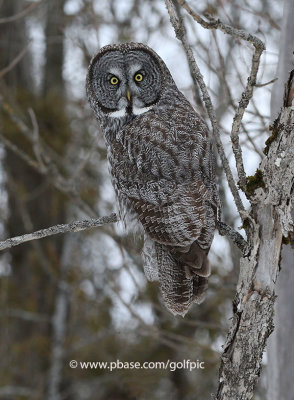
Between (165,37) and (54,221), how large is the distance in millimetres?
3292

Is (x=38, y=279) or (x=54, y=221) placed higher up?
(x=54, y=221)

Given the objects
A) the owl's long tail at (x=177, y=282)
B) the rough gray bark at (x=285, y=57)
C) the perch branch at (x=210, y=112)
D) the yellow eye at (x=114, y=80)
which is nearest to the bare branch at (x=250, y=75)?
the perch branch at (x=210, y=112)

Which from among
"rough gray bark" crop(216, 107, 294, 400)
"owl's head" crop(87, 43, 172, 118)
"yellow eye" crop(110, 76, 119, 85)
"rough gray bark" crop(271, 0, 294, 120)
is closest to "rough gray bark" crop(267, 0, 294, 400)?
"rough gray bark" crop(271, 0, 294, 120)

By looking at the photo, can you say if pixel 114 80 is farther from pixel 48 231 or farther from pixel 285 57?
pixel 48 231

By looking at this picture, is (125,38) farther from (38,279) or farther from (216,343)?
(38,279)

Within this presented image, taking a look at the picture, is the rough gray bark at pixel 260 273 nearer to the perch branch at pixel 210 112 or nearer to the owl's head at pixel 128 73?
the perch branch at pixel 210 112

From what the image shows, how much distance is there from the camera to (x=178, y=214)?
280cm

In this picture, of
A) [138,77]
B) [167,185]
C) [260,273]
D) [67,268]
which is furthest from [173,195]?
[67,268]

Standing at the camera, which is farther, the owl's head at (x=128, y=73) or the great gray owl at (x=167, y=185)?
the owl's head at (x=128, y=73)

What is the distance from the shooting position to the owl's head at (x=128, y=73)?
353cm

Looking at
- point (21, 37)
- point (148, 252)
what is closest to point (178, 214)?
point (148, 252)

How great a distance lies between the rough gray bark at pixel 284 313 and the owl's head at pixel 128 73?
0.76 m

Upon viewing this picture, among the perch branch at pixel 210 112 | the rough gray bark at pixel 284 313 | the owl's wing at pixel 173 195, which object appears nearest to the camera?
the perch branch at pixel 210 112

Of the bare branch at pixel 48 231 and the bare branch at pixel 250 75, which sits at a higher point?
the bare branch at pixel 250 75
